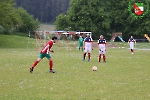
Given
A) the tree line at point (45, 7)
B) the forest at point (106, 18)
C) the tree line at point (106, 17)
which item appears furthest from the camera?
the tree line at point (45, 7)

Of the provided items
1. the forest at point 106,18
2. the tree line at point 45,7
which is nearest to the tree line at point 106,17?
the forest at point 106,18

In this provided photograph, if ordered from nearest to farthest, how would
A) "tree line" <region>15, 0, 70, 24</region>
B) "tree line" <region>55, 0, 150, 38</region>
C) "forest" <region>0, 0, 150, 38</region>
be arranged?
1. "forest" <region>0, 0, 150, 38</region>
2. "tree line" <region>55, 0, 150, 38</region>
3. "tree line" <region>15, 0, 70, 24</region>

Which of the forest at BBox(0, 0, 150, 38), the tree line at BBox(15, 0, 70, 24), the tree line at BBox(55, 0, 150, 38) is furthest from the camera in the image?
the tree line at BBox(15, 0, 70, 24)

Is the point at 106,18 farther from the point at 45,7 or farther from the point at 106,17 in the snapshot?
the point at 45,7

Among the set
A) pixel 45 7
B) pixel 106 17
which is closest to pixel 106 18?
pixel 106 17

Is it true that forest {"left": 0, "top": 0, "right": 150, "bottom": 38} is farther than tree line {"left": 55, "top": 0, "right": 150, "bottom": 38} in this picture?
No

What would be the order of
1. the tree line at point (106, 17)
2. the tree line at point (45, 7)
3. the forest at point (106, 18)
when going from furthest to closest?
the tree line at point (45, 7) → the tree line at point (106, 17) → the forest at point (106, 18)

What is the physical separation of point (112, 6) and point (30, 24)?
2571 centimetres

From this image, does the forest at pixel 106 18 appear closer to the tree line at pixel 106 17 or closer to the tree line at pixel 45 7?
the tree line at pixel 106 17

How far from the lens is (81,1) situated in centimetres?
8069

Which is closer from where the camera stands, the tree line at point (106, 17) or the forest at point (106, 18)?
the forest at point (106, 18)

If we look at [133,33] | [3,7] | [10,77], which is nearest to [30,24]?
[133,33]

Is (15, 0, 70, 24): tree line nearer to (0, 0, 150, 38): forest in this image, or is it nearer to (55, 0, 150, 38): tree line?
(0, 0, 150, 38): forest

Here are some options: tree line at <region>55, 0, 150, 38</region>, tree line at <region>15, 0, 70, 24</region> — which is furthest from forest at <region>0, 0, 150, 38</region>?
tree line at <region>15, 0, 70, 24</region>
